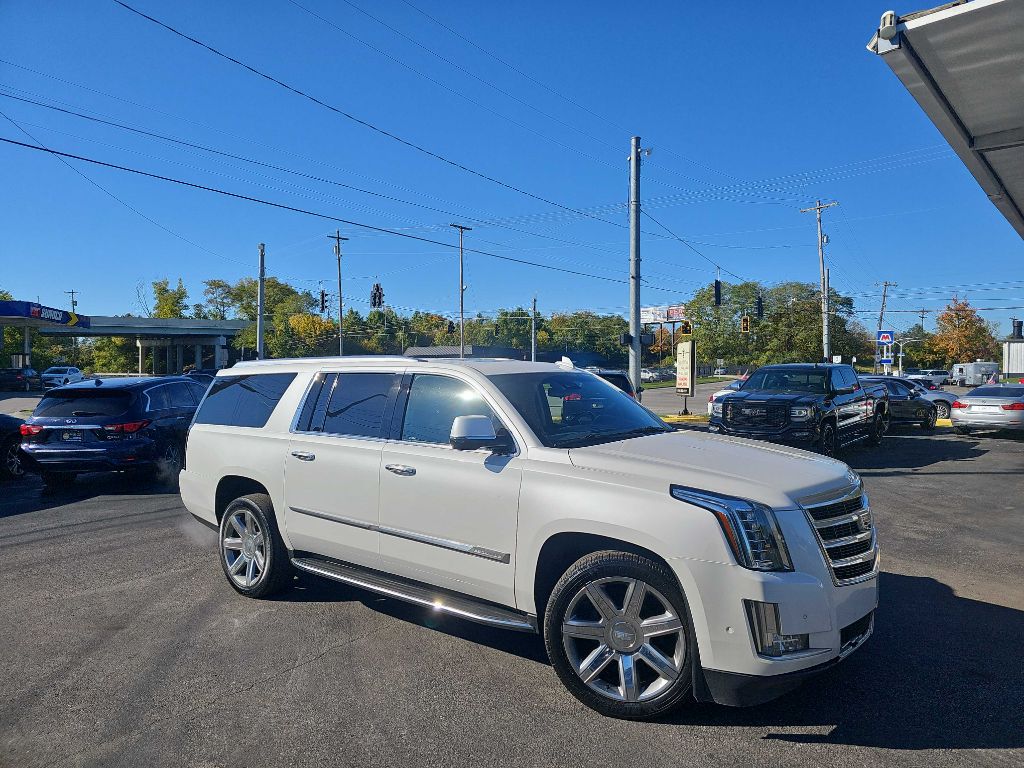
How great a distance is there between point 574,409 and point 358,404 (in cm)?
151

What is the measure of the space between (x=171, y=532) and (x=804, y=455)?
6485 millimetres

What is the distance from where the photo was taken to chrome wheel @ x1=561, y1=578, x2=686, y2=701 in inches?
132

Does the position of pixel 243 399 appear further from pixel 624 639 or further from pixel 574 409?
pixel 624 639

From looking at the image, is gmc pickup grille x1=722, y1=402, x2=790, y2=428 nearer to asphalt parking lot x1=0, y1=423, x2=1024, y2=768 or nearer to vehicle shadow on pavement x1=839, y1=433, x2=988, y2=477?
vehicle shadow on pavement x1=839, y1=433, x2=988, y2=477

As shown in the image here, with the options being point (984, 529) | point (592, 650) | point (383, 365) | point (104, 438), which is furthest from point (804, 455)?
point (104, 438)

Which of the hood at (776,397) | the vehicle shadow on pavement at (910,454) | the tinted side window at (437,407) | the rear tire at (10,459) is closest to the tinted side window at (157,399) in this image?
the rear tire at (10,459)

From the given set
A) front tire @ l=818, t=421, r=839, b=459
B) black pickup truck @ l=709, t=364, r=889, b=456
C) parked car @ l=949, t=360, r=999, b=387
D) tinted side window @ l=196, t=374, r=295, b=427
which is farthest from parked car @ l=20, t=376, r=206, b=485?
parked car @ l=949, t=360, r=999, b=387

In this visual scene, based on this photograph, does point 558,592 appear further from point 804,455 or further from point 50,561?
point 50,561

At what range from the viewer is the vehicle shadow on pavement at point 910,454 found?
41.3 ft

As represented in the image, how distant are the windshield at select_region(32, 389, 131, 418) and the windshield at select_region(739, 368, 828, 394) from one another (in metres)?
11.1

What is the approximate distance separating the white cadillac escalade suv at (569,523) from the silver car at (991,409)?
54.6 feet

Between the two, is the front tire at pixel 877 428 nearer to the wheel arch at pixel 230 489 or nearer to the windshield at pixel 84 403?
the wheel arch at pixel 230 489

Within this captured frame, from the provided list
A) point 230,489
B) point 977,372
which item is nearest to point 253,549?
point 230,489

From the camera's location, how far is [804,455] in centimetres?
420
